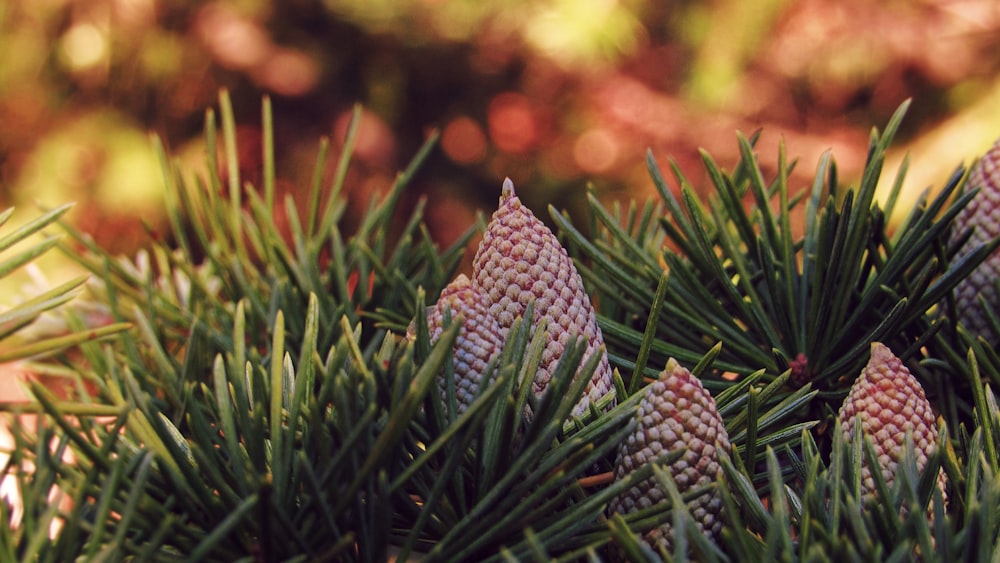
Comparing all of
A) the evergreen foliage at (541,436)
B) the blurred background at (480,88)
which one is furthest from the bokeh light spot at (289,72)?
the evergreen foliage at (541,436)

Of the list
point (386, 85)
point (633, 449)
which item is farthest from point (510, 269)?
point (386, 85)

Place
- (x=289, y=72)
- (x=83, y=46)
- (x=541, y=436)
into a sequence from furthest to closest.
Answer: (x=289, y=72), (x=83, y=46), (x=541, y=436)

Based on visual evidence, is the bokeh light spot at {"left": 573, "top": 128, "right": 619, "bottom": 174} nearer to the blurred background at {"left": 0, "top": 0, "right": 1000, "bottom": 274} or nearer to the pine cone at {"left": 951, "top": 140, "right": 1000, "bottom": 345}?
the blurred background at {"left": 0, "top": 0, "right": 1000, "bottom": 274}

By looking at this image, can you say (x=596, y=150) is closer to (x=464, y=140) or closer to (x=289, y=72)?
(x=464, y=140)

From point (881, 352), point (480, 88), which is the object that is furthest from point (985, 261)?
point (480, 88)

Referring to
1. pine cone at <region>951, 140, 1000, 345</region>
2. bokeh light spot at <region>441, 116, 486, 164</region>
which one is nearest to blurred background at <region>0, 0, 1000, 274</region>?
bokeh light spot at <region>441, 116, 486, 164</region>

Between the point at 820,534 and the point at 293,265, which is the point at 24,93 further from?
the point at 820,534
